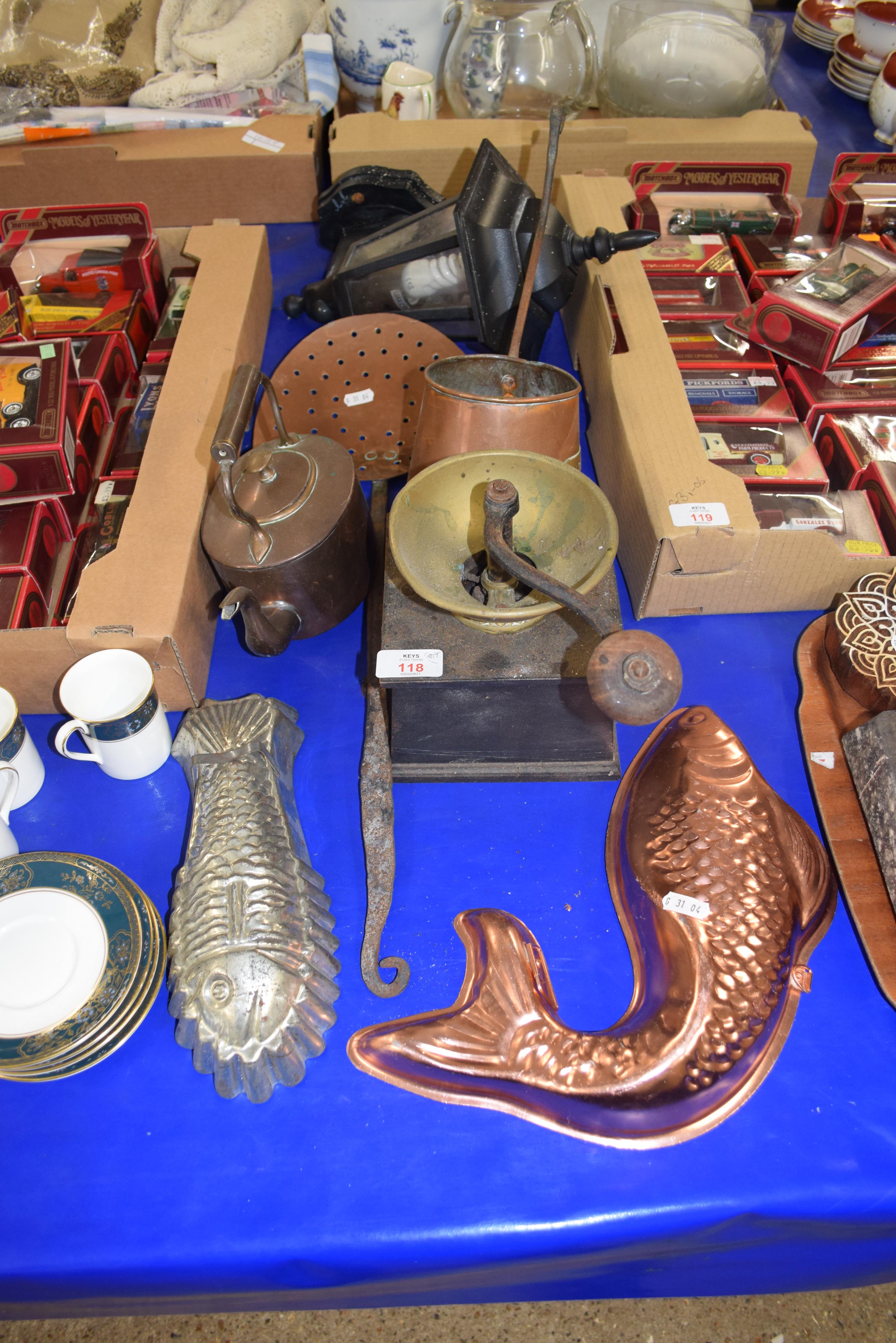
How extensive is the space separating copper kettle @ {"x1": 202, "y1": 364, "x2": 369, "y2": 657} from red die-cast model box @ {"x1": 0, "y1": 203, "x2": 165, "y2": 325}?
0.64m

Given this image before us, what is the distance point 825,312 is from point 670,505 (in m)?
0.50

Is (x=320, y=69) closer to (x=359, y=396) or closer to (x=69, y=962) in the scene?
(x=359, y=396)

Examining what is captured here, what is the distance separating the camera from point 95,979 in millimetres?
831

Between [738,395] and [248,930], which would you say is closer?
[248,930]

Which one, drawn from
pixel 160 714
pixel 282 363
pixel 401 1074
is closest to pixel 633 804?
pixel 401 1074

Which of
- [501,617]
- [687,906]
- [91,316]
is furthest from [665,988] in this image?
[91,316]

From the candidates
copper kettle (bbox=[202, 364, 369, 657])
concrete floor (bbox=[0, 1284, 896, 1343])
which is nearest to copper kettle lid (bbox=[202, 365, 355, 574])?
copper kettle (bbox=[202, 364, 369, 657])

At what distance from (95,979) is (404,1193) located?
0.36 metres

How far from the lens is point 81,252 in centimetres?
150

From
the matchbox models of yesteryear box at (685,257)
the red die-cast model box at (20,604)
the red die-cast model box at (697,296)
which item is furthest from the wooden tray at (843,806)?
the red die-cast model box at (20,604)

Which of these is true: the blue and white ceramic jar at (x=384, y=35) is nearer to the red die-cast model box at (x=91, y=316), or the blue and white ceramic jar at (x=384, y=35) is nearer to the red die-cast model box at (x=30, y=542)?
the red die-cast model box at (x=91, y=316)

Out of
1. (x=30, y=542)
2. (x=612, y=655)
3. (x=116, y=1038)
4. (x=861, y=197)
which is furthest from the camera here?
(x=861, y=197)

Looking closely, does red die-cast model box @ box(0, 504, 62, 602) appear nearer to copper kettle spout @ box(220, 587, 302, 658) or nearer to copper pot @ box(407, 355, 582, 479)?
copper kettle spout @ box(220, 587, 302, 658)

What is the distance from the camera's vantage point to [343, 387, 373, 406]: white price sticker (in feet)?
4.12
